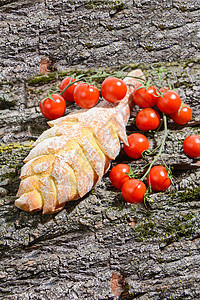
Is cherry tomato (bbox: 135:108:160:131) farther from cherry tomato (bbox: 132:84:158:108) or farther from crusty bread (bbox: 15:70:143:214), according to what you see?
crusty bread (bbox: 15:70:143:214)

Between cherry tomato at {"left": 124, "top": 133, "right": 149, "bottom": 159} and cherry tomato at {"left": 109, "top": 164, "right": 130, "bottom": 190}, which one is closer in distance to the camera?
cherry tomato at {"left": 109, "top": 164, "right": 130, "bottom": 190}

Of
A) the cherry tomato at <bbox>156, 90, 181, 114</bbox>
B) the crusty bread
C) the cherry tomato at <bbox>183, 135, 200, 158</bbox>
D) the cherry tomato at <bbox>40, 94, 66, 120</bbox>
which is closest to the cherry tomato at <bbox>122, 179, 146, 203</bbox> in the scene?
the crusty bread

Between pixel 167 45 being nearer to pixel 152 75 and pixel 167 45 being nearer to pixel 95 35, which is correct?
pixel 152 75

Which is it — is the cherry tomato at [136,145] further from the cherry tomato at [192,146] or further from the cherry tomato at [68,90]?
the cherry tomato at [68,90]

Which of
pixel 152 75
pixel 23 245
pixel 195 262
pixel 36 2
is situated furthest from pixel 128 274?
pixel 36 2

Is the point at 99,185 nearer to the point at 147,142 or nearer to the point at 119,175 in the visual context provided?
the point at 119,175
